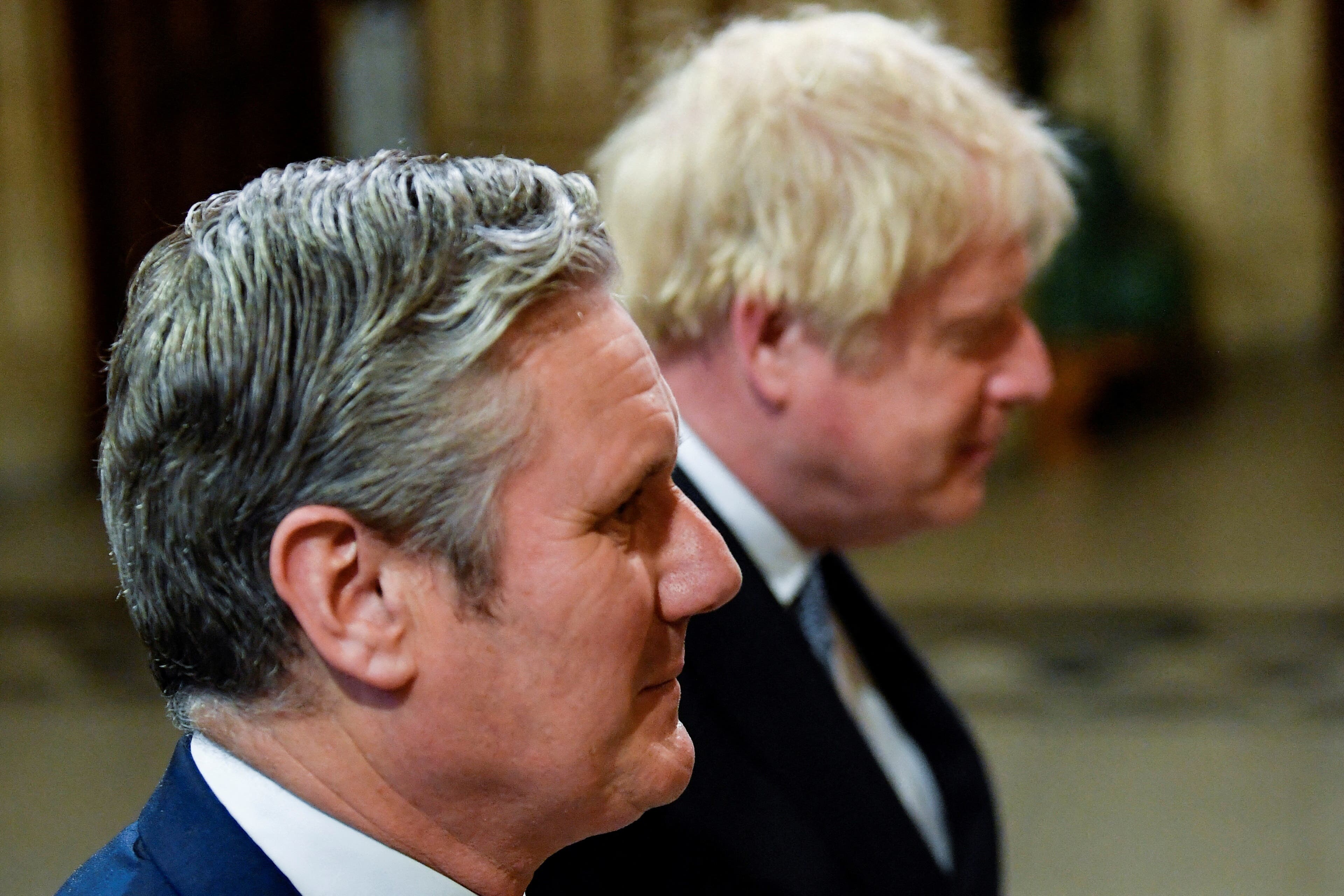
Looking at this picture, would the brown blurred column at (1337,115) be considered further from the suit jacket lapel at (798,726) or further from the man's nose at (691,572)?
the man's nose at (691,572)

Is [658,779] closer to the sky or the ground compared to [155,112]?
closer to the sky

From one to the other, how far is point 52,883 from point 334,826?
2.52m

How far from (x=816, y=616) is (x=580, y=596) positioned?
952 mm

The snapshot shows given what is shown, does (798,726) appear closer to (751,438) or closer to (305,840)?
(751,438)

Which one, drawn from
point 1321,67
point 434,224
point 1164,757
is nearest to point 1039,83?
point 1321,67

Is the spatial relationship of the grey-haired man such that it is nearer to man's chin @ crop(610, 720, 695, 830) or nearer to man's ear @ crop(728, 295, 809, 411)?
man's chin @ crop(610, 720, 695, 830)

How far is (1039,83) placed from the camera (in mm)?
9328

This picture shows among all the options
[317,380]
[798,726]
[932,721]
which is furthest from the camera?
[932,721]

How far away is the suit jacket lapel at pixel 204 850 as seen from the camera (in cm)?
101

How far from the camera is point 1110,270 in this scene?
312 inches

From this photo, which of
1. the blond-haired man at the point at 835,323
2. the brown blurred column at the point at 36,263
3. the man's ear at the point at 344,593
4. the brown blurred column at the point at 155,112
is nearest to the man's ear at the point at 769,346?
the blond-haired man at the point at 835,323

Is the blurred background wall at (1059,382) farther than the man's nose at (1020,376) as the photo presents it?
Yes

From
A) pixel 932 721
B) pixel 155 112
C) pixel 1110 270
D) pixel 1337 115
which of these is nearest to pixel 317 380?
pixel 932 721

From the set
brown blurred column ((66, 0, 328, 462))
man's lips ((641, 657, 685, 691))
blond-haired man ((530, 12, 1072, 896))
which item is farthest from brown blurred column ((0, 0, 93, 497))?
man's lips ((641, 657, 685, 691))
